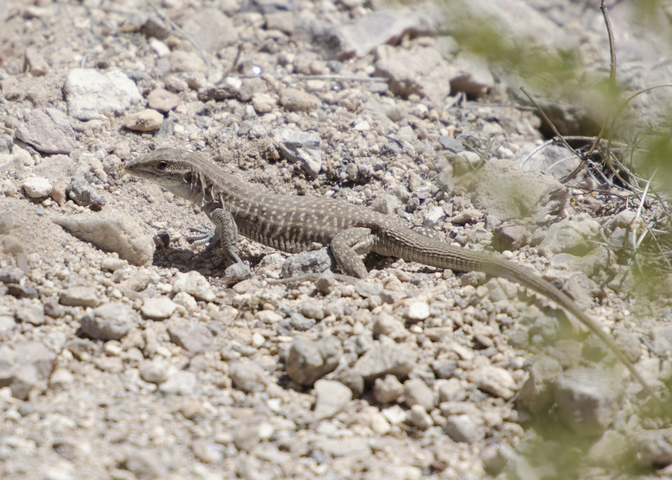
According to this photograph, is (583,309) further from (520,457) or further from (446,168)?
(446,168)

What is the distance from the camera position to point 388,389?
3109 mm

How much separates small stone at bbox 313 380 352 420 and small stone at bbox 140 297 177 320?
1319 millimetres

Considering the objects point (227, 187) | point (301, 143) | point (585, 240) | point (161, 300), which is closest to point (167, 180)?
point (227, 187)

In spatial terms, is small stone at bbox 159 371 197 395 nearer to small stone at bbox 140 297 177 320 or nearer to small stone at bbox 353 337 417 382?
small stone at bbox 140 297 177 320

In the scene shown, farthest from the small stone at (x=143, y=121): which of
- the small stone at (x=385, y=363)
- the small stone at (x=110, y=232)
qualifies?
the small stone at (x=385, y=363)

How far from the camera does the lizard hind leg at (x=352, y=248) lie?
16.0 ft

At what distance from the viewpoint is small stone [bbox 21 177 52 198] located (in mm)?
4640

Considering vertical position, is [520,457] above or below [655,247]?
below

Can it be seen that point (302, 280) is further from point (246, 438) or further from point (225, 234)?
point (246, 438)

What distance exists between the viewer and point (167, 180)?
218 inches

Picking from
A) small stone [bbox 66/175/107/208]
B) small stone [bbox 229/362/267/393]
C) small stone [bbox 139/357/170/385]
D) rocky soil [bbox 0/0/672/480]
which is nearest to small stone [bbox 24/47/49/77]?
rocky soil [bbox 0/0/672/480]

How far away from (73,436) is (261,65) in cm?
591

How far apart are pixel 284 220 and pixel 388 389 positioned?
8.90 ft

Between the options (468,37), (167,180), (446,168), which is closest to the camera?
(468,37)
